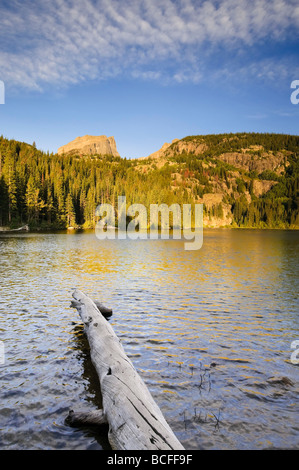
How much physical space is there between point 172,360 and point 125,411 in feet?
12.9

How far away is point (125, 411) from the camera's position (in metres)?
5.27

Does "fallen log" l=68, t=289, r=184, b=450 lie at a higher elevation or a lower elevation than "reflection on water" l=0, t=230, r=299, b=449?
higher

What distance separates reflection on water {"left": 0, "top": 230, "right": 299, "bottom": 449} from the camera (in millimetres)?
5766

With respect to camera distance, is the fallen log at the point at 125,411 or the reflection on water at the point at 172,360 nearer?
the fallen log at the point at 125,411

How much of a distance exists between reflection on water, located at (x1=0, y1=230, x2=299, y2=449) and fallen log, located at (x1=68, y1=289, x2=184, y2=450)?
478 millimetres

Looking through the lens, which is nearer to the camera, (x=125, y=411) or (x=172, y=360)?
(x=125, y=411)

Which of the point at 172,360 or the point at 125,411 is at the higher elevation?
the point at 125,411

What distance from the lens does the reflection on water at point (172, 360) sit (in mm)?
5766

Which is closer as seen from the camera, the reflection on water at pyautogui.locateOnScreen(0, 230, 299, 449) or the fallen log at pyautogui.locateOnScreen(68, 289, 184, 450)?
the fallen log at pyautogui.locateOnScreen(68, 289, 184, 450)

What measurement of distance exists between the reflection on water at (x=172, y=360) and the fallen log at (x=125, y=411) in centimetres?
48

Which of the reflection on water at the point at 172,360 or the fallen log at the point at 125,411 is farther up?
the fallen log at the point at 125,411

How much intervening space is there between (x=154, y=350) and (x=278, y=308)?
8096mm
